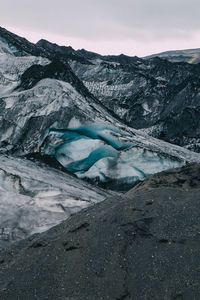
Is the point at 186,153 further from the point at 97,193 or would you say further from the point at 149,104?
the point at 149,104

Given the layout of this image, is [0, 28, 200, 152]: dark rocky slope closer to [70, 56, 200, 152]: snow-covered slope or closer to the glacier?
[70, 56, 200, 152]: snow-covered slope

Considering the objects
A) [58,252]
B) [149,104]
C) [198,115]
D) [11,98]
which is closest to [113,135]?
[11,98]

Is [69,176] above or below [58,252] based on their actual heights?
below

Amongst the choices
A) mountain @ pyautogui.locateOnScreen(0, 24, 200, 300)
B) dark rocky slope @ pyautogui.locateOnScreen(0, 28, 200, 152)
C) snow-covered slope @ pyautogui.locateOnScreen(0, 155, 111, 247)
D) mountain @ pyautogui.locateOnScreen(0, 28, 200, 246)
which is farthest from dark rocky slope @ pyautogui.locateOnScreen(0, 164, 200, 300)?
dark rocky slope @ pyautogui.locateOnScreen(0, 28, 200, 152)

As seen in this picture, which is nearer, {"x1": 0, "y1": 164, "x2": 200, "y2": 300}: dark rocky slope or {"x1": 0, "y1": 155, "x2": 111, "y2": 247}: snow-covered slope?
{"x1": 0, "y1": 164, "x2": 200, "y2": 300}: dark rocky slope

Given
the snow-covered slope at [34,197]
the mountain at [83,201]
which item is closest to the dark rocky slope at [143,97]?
the mountain at [83,201]

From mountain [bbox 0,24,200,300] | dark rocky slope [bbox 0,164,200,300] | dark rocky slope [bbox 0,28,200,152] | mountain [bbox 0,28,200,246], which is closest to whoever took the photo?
dark rocky slope [bbox 0,164,200,300]

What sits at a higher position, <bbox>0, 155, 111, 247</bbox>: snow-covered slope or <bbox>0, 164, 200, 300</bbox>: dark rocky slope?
<bbox>0, 164, 200, 300</bbox>: dark rocky slope
